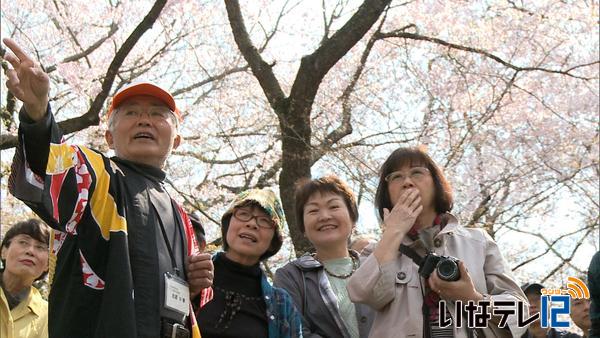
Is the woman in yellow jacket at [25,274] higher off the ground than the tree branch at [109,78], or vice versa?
the tree branch at [109,78]

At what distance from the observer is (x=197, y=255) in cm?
239

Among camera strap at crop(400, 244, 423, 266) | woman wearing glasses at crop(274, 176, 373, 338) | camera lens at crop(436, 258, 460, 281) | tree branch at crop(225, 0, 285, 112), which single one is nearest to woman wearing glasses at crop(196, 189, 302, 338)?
woman wearing glasses at crop(274, 176, 373, 338)

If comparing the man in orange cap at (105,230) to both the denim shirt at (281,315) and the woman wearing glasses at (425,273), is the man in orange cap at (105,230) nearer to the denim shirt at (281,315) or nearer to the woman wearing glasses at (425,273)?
the denim shirt at (281,315)

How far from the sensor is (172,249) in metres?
2.36

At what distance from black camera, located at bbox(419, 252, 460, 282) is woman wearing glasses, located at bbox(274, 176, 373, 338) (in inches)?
23.0

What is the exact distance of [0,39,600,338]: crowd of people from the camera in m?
2.08

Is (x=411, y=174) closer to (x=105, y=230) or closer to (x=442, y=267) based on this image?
(x=442, y=267)

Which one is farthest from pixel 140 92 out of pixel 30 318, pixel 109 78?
pixel 109 78

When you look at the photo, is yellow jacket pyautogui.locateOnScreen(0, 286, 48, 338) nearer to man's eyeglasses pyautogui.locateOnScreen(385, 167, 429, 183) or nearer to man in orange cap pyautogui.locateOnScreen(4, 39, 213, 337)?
man in orange cap pyautogui.locateOnScreen(4, 39, 213, 337)

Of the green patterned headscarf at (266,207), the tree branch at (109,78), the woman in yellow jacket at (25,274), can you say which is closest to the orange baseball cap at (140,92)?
the green patterned headscarf at (266,207)

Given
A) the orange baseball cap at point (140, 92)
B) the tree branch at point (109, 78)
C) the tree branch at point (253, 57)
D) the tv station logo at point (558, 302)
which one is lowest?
the tv station logo at point (558, 302)

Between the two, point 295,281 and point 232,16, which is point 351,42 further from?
point 295,281

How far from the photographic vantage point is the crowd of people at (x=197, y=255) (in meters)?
2.08

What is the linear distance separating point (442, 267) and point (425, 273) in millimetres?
83
